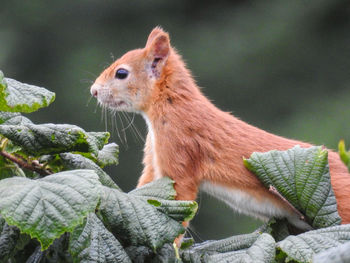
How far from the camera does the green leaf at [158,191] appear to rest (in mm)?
1707

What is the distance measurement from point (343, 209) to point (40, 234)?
1301mm

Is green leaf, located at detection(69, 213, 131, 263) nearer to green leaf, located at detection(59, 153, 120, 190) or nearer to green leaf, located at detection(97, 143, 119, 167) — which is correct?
green leaf, located at detection(59, 153, 120, 190)

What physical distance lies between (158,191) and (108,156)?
0.26 metres

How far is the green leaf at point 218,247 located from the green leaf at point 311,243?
0.13m

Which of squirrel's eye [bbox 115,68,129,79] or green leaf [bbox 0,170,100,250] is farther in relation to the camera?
squirrel's eye [bbox 115,68,129,79]

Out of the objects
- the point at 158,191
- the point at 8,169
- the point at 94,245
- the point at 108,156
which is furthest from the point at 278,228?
the point at 8,169

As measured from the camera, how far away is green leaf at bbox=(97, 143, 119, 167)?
191 centimetres

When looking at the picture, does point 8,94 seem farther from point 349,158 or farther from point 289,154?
point 349,158

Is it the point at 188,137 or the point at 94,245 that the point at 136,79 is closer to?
the point at 188,137

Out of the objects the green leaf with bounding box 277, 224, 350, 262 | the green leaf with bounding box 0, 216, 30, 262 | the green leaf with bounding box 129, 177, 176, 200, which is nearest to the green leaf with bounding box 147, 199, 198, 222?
the green leaf with bounding box 129, 177, 176, 200

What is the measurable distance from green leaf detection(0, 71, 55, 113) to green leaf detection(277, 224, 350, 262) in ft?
2.31

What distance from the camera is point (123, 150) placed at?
8.30 meters

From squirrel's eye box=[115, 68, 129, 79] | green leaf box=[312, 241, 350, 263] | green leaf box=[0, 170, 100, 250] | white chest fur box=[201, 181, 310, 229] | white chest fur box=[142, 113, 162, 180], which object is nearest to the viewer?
green leaf box=[312, 241, 350, 263]

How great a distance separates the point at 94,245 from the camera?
1464 millimetres
